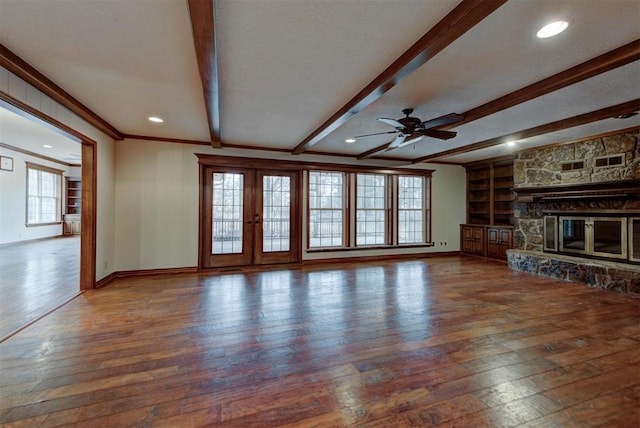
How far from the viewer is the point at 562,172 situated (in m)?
5.51

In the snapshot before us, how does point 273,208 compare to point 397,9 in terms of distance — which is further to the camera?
point 273,208

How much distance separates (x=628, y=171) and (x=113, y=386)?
7.08 meters

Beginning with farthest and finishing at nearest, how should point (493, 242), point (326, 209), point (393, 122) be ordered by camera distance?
point (493, 242) → point (326, 209) → point (393, 122)

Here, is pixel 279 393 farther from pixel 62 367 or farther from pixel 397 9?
pixel 397 9

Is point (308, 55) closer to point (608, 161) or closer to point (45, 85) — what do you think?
point (45, 85)

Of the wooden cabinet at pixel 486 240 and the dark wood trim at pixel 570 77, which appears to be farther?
the wooden cabinet at pixel 486 240

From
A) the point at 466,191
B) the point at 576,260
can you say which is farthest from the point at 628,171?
the point at 466,191

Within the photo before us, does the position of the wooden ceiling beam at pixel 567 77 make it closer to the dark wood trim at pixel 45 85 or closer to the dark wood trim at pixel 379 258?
the dark wood trim at pixel 379 258

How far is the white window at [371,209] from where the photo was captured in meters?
7.09

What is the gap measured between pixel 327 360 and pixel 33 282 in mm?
5102

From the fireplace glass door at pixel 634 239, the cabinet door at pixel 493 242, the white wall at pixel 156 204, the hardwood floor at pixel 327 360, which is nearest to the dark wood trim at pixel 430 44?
the hardwood floor at pixel 327 360

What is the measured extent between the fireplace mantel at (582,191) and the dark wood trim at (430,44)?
181 inches

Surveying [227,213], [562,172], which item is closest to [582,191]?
[562,172]

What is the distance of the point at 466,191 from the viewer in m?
8.07
